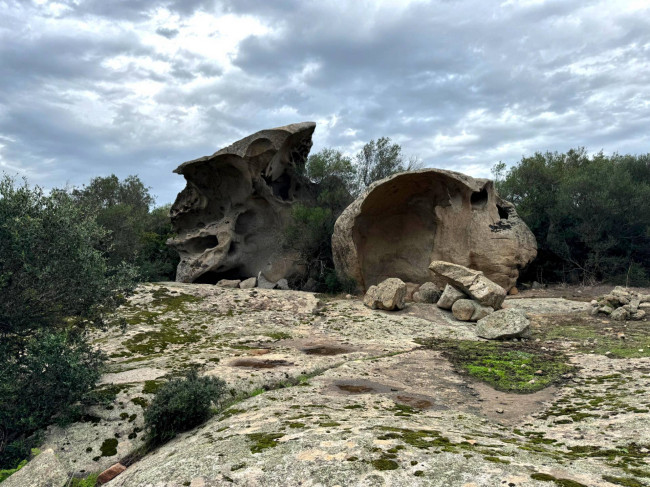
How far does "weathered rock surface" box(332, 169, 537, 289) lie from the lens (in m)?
22.4

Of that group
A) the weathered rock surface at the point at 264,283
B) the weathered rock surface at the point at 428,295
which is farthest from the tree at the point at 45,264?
the weathered rock surface at the point at 264,283

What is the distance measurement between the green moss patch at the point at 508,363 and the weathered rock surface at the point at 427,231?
33.0 ft

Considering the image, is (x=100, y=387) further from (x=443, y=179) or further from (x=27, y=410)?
(x=443, y=179)

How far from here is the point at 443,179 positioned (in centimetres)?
2331

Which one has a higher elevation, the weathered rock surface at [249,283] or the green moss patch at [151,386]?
the weathered rock surface at [249,283]

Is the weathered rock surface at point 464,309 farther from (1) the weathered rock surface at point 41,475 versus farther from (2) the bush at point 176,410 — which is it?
(1) the weathered rock surface at point 41,475

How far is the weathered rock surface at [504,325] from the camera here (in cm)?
1388

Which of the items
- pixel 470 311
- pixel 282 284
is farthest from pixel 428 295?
pixel 282 284

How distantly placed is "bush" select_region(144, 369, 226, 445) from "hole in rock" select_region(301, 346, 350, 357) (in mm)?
5076

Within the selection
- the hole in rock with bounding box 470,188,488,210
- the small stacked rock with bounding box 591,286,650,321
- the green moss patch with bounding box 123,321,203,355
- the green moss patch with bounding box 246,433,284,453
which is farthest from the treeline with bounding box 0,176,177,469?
the hole in rock with bounding box 470,188,488,210

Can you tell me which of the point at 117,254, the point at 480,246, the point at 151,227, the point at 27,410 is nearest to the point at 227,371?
the point at 27,410

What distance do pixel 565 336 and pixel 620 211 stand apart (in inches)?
583

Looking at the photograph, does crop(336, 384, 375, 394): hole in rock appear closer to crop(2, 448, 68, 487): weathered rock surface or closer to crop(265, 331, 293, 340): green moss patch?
crop(2, 448, 68, 487): weathered rock surface

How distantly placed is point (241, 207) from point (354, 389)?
76.8ft
